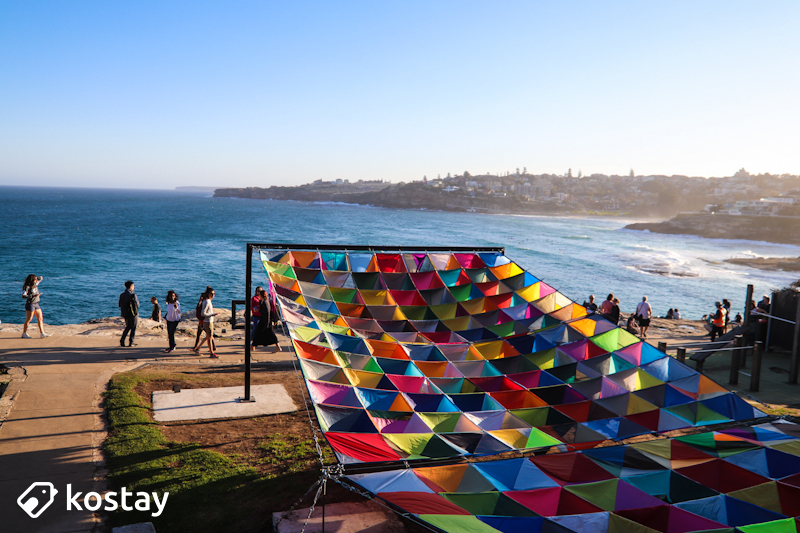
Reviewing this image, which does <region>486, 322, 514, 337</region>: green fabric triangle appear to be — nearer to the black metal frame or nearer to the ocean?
the black metal frame

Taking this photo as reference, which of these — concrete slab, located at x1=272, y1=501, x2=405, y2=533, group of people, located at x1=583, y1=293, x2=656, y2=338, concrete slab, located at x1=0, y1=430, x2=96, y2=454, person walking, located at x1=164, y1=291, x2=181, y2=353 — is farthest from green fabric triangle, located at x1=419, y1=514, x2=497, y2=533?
group of people, located at x1=583, y1=293, x2=656, y2=338

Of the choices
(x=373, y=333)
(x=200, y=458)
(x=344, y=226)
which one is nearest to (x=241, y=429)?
(x=200, y=458)

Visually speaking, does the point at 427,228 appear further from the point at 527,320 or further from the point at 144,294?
the point at 527,320

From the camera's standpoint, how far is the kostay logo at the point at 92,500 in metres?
6.33

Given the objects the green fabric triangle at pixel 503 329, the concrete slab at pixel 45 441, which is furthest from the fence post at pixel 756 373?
the concrete slab at pixel 45 441

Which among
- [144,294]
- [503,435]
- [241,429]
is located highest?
[503,435]

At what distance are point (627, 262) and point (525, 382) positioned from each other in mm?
66730

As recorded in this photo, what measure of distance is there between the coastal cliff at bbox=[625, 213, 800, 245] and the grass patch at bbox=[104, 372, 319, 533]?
114144 mm

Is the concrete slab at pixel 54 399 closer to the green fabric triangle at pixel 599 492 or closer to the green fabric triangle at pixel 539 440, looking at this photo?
the green fabric triangle at pixel 539 440

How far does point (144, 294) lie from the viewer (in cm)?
3753

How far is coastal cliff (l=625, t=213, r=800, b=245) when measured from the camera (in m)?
95.4

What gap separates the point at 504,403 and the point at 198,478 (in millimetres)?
4877

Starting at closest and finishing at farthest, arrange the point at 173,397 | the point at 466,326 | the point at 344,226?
the point at 466,326 < the point at 173,397 < the point at 344,226

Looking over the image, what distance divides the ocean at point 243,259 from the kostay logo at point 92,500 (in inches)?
1091
